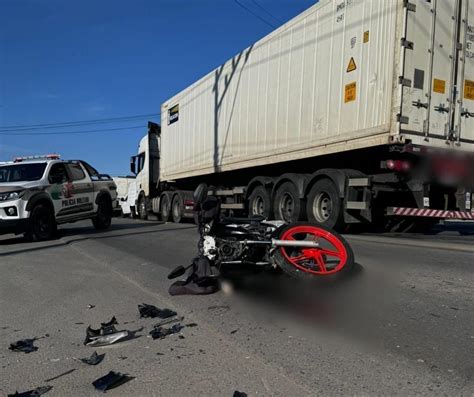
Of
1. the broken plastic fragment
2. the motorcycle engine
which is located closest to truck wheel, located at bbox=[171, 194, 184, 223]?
the motorcycle engine

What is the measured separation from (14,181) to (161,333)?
8.75 meters

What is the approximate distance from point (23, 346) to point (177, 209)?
46.2 feet

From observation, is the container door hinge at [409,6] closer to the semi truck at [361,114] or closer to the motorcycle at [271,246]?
the semi truck at [361,114]

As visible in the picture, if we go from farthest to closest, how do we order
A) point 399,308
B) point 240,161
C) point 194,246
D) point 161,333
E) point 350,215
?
1. point 240,161
2. point 350,215
3. point 194,246
4. point 399,308
5. point 161,333

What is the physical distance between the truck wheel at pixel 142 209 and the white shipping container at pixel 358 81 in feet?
28.8

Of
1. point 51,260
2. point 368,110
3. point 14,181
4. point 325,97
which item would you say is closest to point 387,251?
point 368,110

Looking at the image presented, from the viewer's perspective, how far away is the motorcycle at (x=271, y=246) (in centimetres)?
512

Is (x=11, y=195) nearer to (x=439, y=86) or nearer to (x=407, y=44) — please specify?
(x=407, y=44)

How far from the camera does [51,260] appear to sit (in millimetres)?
7566

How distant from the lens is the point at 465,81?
8922mm

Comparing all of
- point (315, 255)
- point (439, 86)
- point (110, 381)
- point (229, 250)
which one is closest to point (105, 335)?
point (110, 381)

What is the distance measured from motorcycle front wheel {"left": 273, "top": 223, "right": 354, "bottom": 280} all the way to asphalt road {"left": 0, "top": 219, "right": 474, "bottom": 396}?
6.4 inches

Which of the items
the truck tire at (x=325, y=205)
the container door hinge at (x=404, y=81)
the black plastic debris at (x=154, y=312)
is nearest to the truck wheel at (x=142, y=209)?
the truck tire at (x=325, y=205)

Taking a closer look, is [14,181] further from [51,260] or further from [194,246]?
[194,246]
